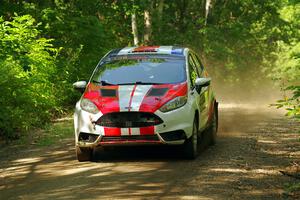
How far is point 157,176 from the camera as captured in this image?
29.3 feet

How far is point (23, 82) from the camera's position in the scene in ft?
47.9

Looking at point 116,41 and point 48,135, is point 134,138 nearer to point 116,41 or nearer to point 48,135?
point 48,135

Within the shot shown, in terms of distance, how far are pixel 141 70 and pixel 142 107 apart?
1.49m

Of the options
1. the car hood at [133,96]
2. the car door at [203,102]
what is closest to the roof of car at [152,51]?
the car door at [203,102]

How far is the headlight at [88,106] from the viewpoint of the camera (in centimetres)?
1019

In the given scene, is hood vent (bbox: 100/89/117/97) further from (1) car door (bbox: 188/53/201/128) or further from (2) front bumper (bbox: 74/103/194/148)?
(1) car door (bbox: 188/53/201/128)

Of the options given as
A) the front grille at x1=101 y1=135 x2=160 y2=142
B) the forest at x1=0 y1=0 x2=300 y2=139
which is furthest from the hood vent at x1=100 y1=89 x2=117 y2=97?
the forest at x1=0 y1=0 x2=300 y2=139

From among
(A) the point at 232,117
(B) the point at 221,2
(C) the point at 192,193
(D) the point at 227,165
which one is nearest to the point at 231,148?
(D) the point at 227,165

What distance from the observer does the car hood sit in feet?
32.7

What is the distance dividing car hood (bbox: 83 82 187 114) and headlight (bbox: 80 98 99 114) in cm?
5

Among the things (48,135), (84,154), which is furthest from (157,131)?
(48,135)

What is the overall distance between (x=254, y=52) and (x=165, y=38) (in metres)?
12.0

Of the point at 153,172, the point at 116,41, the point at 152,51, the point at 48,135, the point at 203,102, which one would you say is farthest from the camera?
the point at 116,41

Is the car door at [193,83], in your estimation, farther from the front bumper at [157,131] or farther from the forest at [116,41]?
the forest at [116,41]
